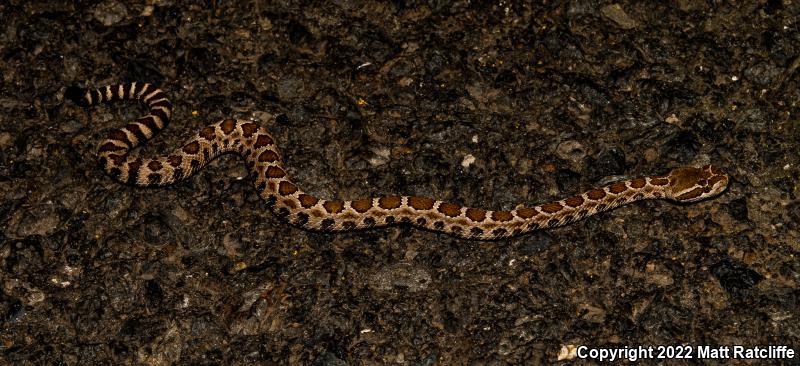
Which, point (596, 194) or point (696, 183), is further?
point (596, 194)

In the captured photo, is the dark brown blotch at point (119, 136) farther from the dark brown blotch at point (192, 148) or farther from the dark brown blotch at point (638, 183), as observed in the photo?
the dark brown blotch at point (638, 183)

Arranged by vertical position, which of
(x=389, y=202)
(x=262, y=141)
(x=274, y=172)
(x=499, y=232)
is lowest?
(x=499, y=232)

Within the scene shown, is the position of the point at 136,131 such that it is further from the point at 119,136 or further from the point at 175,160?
the point at 175,160

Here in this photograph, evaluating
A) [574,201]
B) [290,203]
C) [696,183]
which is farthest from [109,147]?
[696,183]

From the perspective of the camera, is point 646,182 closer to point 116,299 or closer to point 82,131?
point 116,299

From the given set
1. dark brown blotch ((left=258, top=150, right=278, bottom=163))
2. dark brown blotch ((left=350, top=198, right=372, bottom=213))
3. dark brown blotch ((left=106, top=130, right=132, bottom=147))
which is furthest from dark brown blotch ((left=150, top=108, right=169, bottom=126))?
dark brown blotch ((left=350, top=198, right=372, bottom=213))

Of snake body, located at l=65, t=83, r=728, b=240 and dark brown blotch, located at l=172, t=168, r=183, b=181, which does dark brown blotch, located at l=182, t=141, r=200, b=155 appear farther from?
dark brown blotch, located at l=172, t=168, r=183, b=181
